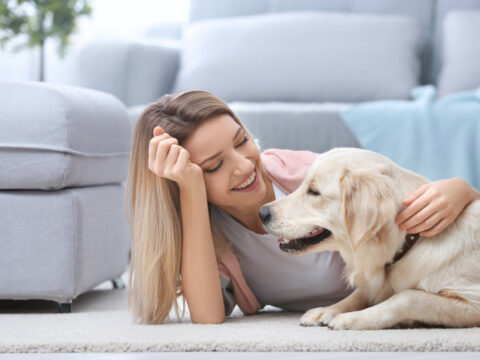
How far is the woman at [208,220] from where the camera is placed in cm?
153

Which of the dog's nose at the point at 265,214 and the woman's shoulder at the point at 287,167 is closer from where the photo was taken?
the dog's nose at the point at 265,214

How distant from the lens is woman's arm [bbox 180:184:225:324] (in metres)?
1.54

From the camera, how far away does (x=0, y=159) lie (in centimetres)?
172

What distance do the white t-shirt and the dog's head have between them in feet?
0.64

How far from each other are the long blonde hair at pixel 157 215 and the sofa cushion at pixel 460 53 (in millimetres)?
2017

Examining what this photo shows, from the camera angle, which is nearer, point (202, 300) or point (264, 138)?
point (202, 300)

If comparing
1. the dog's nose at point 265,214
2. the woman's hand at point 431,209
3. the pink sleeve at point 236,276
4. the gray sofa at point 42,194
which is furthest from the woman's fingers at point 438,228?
the gray sofa at point 42,194

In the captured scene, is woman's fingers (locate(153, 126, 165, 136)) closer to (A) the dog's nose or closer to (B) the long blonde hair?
(B) the long blonde hair

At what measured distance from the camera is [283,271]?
1691 mm

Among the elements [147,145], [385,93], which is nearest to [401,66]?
[385,93]

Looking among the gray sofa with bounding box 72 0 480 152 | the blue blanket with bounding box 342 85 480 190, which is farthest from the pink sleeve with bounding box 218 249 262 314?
the gray sofa with bounding box 72 0 480 152

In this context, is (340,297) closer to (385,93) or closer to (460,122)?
(460,122)

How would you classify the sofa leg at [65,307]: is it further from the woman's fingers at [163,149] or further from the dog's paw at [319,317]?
the dog's paw at [319,317]

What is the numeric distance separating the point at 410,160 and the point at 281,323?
1394 mm
